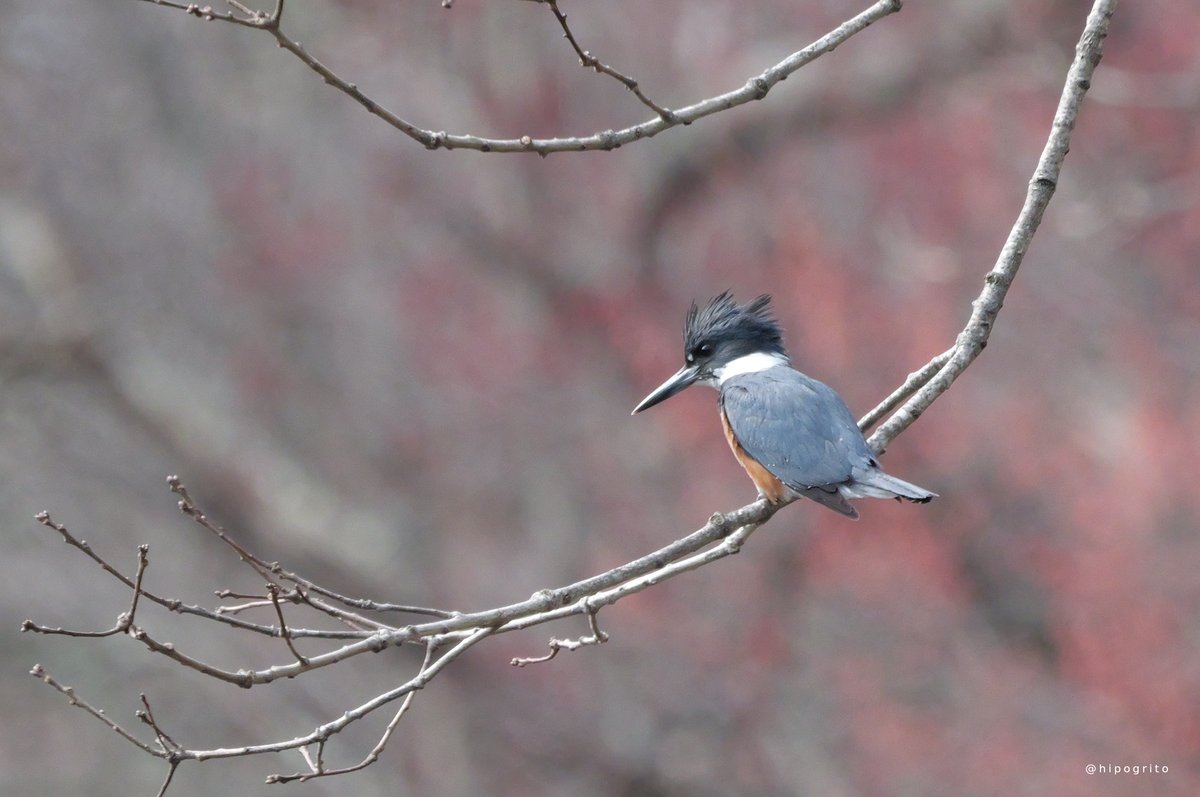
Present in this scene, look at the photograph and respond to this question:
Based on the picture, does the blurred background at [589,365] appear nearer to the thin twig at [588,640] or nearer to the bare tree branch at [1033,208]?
the bare tree branch at [1033,208]

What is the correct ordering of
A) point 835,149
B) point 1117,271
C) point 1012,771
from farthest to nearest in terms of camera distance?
point 835,149 < point 1117,271 < point 1012,771

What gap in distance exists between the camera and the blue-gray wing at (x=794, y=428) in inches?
106

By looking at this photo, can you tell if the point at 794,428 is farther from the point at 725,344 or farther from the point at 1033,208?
the point at 1033,208

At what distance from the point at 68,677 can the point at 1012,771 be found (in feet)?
18.1

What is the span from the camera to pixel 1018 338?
7812mm

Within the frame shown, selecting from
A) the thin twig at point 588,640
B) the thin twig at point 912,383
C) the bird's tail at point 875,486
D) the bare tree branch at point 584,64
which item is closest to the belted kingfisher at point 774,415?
the bird's tail at point 875,486

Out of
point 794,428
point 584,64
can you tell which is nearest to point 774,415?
point 794,428

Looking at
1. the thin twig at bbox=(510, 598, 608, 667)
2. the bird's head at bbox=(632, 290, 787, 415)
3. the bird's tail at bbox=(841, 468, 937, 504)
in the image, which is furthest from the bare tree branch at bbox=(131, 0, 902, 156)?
the bird's head at bbox=(632, 290, 787, 415)

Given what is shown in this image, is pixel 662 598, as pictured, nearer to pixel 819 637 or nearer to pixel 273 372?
pixel 819 637

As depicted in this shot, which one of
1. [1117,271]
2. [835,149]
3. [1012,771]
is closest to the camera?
[1012,771]

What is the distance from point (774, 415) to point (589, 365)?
16.7 ft

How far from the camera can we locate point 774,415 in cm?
292

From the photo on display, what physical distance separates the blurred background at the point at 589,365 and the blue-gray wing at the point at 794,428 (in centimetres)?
390

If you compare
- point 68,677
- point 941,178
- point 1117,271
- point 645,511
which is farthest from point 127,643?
point 1117,271
